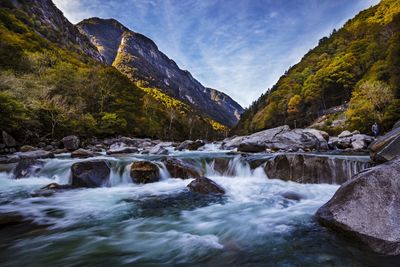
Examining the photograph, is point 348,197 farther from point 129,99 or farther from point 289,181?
point 129,99

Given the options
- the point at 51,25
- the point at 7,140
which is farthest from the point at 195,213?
the point at 51,25

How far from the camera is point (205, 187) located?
877 centimetres

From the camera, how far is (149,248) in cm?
459

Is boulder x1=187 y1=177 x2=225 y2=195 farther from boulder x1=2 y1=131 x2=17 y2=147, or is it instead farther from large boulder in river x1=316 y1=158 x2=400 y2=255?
boulder x1=2 y1=131 x2=17 y2=147

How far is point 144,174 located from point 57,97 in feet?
70.9

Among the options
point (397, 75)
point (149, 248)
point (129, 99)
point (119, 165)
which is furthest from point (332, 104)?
point (149, 248)

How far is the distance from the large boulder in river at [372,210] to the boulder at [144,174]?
23.9 feet

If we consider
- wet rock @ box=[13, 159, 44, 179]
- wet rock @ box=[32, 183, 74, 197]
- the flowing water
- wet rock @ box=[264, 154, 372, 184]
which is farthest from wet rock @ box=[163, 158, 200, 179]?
wet rock @ box=[13, 159, 44, 179]

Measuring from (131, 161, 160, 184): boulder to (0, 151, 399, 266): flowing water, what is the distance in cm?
74

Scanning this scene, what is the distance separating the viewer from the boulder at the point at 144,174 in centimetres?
1054

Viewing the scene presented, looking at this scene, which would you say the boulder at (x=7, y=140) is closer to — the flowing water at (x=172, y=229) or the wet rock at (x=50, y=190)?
the flowing water at (x=172, y=229)

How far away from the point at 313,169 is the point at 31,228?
31.0 ft

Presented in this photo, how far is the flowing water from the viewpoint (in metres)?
3.98

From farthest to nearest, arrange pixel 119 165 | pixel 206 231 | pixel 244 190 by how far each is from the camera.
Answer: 1. pixel 119 165
2. pixel 244 190
3. pixel 206 231
